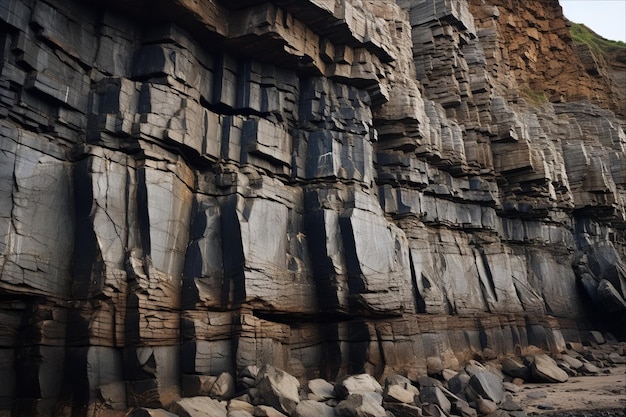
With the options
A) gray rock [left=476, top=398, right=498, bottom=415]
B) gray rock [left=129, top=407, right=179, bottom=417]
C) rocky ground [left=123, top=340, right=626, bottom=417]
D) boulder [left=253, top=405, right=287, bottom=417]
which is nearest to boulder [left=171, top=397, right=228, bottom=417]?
rocky ground [left=123, top=340, right=626, bottom=417]

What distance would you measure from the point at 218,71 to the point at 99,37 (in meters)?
4.00

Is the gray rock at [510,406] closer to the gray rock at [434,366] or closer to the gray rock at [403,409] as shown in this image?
the gray rock at [403,409]

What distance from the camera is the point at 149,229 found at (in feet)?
46.0

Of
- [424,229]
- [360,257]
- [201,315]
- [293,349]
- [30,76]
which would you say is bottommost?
[293,349]

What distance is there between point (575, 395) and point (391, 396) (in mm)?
7695

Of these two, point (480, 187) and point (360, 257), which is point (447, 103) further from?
point (360, 257)

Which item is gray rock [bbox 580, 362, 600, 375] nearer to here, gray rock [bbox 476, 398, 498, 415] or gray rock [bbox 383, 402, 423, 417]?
gray rock [bbox 476, 398, 498, 415]

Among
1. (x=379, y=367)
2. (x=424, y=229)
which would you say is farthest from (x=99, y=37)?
(x=424, y=229)

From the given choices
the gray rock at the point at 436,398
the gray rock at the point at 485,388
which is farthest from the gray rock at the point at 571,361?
the gray rock at the point at 436,398

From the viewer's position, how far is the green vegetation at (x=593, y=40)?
5081 centimetres

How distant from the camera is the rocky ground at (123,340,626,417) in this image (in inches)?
473

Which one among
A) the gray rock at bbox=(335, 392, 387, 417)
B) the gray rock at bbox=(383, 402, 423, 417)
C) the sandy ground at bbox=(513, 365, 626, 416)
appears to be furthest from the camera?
the sandy ground at bbox=(513, 365, 626, 416)

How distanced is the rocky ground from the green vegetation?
4170cm

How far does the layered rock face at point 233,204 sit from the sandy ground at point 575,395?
3.51 m
